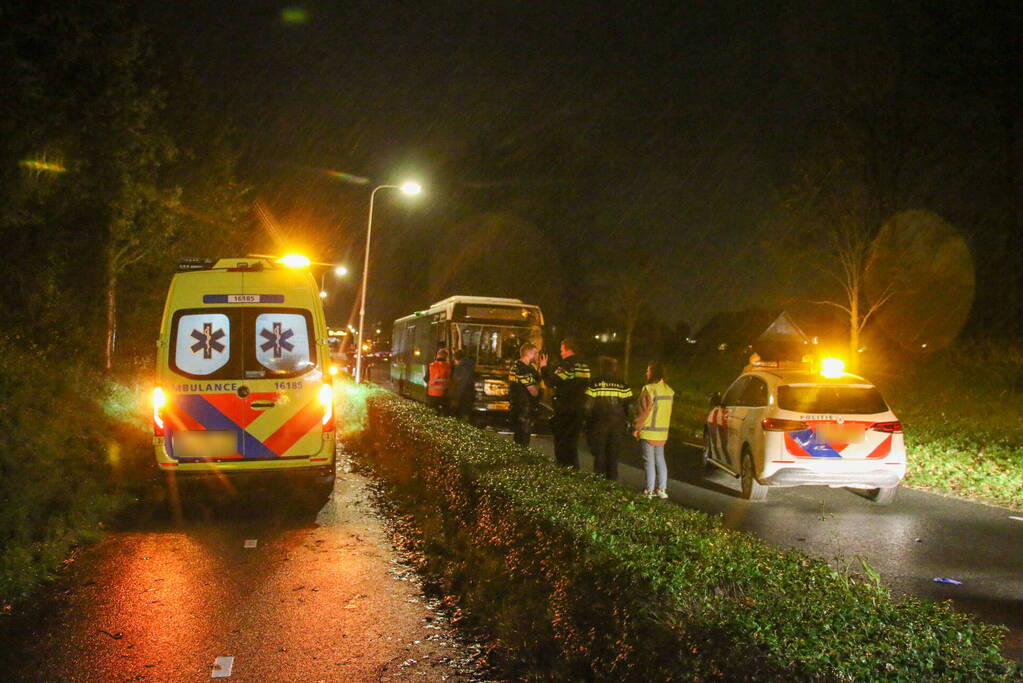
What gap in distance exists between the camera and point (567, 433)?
33.1ft

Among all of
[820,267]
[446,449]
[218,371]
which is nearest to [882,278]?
[820,267]

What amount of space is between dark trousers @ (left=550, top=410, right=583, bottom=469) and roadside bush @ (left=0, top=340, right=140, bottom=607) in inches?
Result: 187

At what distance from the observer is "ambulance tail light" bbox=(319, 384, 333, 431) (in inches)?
358

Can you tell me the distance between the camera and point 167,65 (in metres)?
21.2

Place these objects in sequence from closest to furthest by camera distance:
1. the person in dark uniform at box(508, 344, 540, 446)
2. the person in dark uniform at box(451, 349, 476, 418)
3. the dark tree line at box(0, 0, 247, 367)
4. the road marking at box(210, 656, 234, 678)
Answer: the road marking at box(210, 656, 234, 678)
the person in dark uniform at box(508, 344, 540, 446)
the dark tree line at box(0, 0, 247, 367)
the person in dark uniform at box(451, 349, 476, 418)

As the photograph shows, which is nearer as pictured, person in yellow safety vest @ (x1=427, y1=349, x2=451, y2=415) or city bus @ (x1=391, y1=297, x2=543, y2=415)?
person in yellow safety vest @ (x1=427, y1=349, x2=451, y2=415)

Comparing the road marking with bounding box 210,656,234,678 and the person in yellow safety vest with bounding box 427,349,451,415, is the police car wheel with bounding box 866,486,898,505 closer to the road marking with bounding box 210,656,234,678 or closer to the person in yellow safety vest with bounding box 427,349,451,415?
the road marking with bounding box 210,656,234,678

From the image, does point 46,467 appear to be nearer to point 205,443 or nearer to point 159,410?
point 159,410

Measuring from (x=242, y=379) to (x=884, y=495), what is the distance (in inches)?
289

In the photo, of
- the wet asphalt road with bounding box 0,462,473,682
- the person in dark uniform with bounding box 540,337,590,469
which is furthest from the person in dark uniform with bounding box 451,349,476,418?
the wet asphalt road with bounding box 0,462,473,682

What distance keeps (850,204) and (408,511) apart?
15592mm

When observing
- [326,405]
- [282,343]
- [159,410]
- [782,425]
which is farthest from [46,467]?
[782,425]

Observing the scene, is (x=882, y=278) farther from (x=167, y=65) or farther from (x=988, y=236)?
(x=167, y=65)

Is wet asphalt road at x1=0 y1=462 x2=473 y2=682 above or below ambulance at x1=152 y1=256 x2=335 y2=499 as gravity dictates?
below
